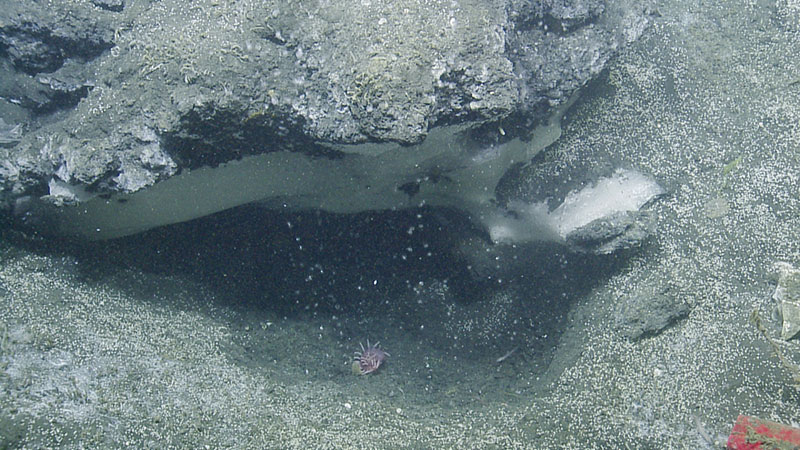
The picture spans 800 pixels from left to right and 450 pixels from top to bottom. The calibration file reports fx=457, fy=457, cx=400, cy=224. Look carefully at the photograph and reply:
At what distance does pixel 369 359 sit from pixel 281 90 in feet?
7.50

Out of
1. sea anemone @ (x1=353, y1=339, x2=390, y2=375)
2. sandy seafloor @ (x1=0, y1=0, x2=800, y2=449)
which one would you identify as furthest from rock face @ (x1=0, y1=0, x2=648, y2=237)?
sea anemone @ (x1=353, y1=339, x2=390, y2=375)

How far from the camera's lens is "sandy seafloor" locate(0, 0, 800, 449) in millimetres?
2713

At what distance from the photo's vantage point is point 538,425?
288 centimetres

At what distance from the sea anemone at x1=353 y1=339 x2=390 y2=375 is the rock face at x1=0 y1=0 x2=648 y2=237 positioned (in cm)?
142

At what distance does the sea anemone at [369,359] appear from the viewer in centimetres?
373

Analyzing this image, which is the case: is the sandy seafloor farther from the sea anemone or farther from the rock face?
the rock face

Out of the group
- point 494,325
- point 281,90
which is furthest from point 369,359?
point 281,90

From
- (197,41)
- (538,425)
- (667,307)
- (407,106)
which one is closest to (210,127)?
(197,41)

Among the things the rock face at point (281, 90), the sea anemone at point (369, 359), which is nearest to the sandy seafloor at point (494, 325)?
the sea anemone at point (369, 359)

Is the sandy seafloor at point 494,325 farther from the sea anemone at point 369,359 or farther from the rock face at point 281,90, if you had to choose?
the rock face at point 281,90

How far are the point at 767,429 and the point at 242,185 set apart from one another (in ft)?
11.8

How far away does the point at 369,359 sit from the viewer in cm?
387

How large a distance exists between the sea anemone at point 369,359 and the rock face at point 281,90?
142cm

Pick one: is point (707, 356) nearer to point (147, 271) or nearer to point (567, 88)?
point (567, 88)
